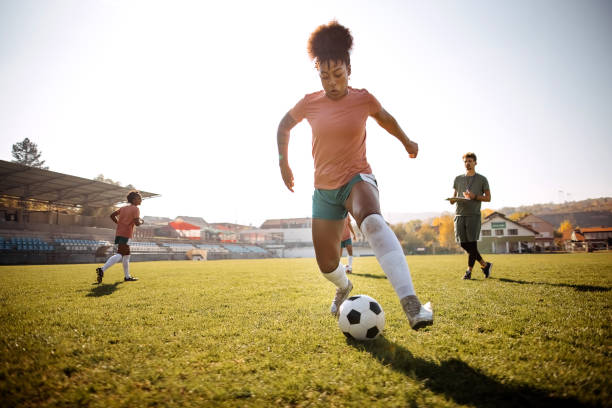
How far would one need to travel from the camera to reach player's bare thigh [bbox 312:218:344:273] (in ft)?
10.3

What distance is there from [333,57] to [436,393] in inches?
108

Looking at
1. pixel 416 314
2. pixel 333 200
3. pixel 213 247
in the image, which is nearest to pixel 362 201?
pixel 333 200

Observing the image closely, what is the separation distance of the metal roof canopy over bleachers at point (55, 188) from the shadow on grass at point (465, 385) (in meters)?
32.2

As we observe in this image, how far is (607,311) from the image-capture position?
352cm

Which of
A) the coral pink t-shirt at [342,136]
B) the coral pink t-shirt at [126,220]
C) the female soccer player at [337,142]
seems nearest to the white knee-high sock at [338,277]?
the female soccer player at [337,142]

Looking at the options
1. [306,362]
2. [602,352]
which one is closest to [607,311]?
[602,352]

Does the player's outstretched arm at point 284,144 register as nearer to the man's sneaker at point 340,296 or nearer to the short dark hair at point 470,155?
the man's sneaker at point 340,296

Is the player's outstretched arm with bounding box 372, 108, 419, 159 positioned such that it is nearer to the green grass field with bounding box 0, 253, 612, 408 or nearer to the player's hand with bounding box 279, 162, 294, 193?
the player's hand with bounding box 279, 162, 294, 193

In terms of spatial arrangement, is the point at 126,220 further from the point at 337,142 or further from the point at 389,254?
the point at 389,254

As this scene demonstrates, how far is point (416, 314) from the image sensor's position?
2.18 meters

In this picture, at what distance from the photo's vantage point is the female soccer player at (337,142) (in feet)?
9.50

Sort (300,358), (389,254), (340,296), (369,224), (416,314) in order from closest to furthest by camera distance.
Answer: (416,314), (300,358), (389,254), (369,224), (340,296)

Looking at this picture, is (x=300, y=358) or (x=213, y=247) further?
(x=213, y=247)

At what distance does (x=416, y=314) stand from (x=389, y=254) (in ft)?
1.63
